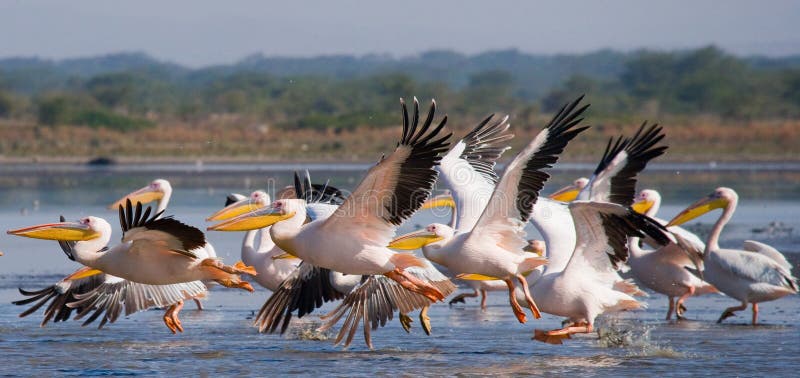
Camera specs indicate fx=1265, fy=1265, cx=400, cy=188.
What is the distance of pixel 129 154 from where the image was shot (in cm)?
2866

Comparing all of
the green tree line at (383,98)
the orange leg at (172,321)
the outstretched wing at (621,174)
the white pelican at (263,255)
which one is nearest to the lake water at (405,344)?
the orange leg at (172,321)

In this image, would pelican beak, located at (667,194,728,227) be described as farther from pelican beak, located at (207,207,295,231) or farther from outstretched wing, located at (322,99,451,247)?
pelican beak, located at (207,207,295,231)

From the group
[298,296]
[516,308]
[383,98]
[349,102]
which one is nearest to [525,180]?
[516,308]

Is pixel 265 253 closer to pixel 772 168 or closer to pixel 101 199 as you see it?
pixel 101 199

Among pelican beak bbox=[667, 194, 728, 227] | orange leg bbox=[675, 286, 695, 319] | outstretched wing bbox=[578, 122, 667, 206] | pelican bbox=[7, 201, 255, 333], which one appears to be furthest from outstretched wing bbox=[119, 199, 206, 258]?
pelican beak bbox=[667, 194, 728, 227]

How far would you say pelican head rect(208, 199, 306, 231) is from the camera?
7.18 meters

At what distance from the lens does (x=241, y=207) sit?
8898 mm

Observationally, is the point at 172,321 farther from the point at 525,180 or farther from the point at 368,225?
the point at 525,180

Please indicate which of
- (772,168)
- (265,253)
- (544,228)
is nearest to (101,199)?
(265,253)

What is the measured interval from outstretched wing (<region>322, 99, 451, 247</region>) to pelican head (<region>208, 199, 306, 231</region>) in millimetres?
290

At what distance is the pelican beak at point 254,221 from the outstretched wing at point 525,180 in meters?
1.19

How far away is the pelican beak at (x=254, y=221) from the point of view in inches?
285

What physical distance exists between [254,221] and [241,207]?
61.9 inches

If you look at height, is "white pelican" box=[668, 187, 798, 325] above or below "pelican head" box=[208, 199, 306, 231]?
below
